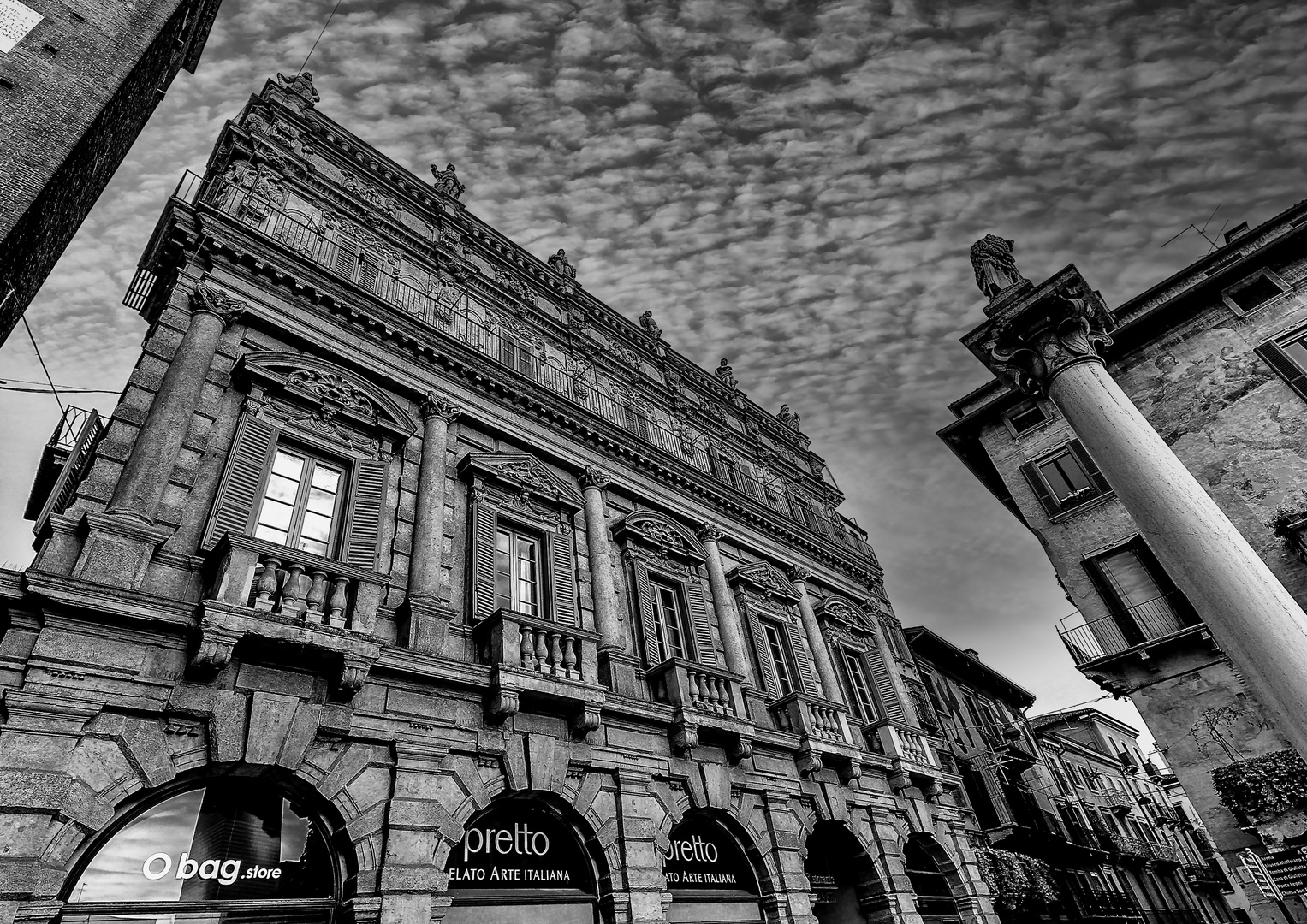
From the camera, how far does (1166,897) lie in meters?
36.0

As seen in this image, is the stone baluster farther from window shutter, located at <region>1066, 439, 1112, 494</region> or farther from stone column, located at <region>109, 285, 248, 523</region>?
window shutter, located at <region>1066, 439, 1112, 494</region>

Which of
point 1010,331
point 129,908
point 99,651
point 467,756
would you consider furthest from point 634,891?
point 1010,331

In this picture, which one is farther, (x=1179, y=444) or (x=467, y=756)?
(x=1179, y=444)

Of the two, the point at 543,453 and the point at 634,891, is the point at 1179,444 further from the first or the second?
the point at 634,891

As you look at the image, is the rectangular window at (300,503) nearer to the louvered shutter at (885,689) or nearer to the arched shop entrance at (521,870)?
the arched shop entrance at (521,870)

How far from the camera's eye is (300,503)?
361 inches

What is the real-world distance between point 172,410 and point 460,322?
20.6 feet

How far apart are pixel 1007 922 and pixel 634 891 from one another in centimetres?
1654

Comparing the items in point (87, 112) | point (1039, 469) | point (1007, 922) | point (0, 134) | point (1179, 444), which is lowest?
point (1007, 922)

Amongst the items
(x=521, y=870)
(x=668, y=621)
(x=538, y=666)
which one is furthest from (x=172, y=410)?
(x=668, y=621)

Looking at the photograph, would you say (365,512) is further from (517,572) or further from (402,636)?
(517,572)

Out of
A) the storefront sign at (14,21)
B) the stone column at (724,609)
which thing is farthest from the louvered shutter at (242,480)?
the storefront sign at (14,21)

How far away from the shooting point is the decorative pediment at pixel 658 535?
13297mm

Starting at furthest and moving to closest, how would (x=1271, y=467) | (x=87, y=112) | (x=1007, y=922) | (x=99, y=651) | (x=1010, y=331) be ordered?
(x=1007, y=922)
(x=1271, y=467)
(x=87, y=112)
(x=1010, y=331)
(x=99, y=651)
